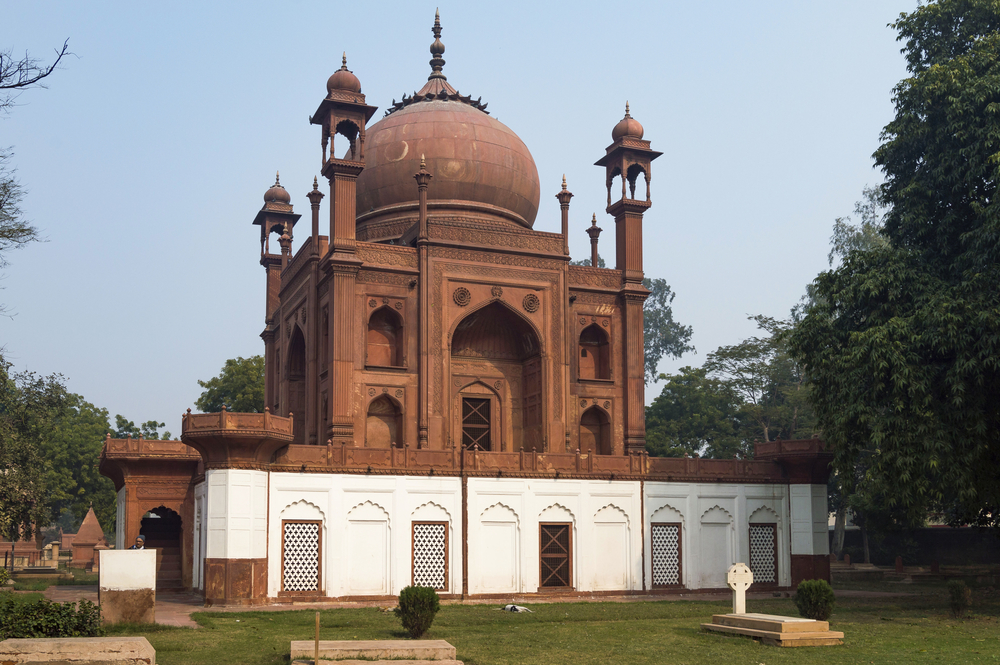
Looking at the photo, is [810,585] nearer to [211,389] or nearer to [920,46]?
[920,46]

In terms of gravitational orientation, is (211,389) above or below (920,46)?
below

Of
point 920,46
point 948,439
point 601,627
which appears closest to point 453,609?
point 601,627

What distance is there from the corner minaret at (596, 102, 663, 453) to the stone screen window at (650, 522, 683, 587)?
14.5 ft

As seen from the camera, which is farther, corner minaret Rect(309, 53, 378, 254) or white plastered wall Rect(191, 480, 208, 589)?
corner minaret Rect(309, 53, 378, 254)

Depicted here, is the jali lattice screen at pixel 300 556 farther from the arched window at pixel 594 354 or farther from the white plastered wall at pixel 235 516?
the arched window at pixel 594 354

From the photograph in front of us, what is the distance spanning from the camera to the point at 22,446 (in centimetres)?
2872

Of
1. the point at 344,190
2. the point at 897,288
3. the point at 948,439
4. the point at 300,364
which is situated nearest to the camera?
Answer: the point at 948,439

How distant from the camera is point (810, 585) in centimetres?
1727

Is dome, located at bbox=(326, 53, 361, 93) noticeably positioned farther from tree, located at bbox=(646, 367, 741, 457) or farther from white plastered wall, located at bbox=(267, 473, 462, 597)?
tree, located at bbox=(646, 367, 741, 457)

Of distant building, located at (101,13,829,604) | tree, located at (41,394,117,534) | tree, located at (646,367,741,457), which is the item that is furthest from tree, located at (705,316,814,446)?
tree, located at (41,394,117,534)

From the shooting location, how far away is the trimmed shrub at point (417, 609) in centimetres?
1505

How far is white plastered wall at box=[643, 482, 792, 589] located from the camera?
25.8m

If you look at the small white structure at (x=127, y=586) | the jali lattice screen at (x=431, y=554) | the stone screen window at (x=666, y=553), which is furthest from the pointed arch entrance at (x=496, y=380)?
the small white structure at (x=127, y=586)

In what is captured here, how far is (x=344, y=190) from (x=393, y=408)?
608cm
